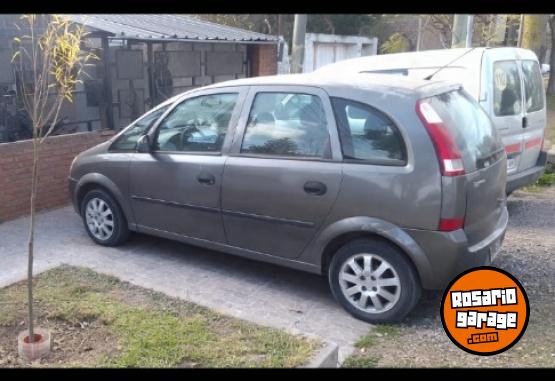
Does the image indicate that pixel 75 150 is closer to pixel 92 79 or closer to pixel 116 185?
pixel 92 79

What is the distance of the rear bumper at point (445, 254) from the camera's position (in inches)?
137

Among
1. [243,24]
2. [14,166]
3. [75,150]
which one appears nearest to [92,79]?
[75,150]

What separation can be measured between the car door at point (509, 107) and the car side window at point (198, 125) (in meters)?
2.92

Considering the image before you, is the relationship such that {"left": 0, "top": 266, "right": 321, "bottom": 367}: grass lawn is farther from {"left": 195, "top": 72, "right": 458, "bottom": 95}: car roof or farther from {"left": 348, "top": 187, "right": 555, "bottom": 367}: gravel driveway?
{"left": 195, "top": 72, "right": 458, "bottom": 95}: car roof

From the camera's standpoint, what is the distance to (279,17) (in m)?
18.9

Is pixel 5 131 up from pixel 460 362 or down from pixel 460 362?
up

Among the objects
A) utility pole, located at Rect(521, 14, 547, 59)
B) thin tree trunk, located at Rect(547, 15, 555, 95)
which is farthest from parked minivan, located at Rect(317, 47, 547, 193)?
thin tree trunk, located at Rect(547, 15, 555, 95)

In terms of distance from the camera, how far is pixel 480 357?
10.9 ft

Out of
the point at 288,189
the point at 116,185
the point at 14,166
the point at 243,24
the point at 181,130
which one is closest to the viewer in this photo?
the point at 288,189

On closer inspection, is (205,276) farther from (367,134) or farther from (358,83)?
(358,83)

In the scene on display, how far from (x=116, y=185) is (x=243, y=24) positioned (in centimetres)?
1464

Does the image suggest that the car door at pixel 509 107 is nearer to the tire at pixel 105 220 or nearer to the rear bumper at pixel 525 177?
the rear bumper at pixel 525 177

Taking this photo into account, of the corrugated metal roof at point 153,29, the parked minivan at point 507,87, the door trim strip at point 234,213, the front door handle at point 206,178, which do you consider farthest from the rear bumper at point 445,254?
the corrugated metal roof at point 153,29

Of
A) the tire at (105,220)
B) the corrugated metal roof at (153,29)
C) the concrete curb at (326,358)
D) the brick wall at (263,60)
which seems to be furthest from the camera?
the brick wall at (263,60)
